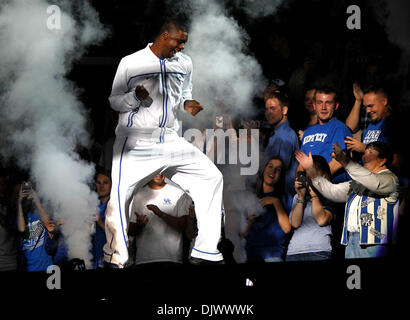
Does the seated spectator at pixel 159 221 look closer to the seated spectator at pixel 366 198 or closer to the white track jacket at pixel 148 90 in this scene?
the white track jacket at pixel 148 90

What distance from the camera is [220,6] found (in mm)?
3766

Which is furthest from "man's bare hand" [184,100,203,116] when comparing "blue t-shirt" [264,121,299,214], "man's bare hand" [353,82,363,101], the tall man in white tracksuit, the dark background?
"man's bare hand" [353,82,363,101]

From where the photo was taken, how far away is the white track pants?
3.62 m

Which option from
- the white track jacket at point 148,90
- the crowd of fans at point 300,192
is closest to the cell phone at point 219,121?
the crowd of fans at point 300,192

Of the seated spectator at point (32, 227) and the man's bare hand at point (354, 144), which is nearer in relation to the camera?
the seated spectator at point (32, 227)

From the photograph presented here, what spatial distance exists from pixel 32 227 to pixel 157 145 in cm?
85

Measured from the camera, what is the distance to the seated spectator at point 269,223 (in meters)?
3.82

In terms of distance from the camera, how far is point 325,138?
396 cm

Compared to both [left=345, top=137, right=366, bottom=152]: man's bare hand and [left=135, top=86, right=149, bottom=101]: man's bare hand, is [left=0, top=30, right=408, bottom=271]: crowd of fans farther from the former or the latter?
[left=135, top=86, right=149, bottom=101]: man's bare hand

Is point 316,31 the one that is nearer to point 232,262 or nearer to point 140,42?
point 140,42

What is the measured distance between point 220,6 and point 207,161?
92cm

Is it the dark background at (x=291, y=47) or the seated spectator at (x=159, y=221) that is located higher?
the dark background at (x=291, y=47)

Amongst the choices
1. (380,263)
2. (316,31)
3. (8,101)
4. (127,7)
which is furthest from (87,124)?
(380,263)

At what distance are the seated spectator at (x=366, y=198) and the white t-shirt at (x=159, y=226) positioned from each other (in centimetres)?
82
